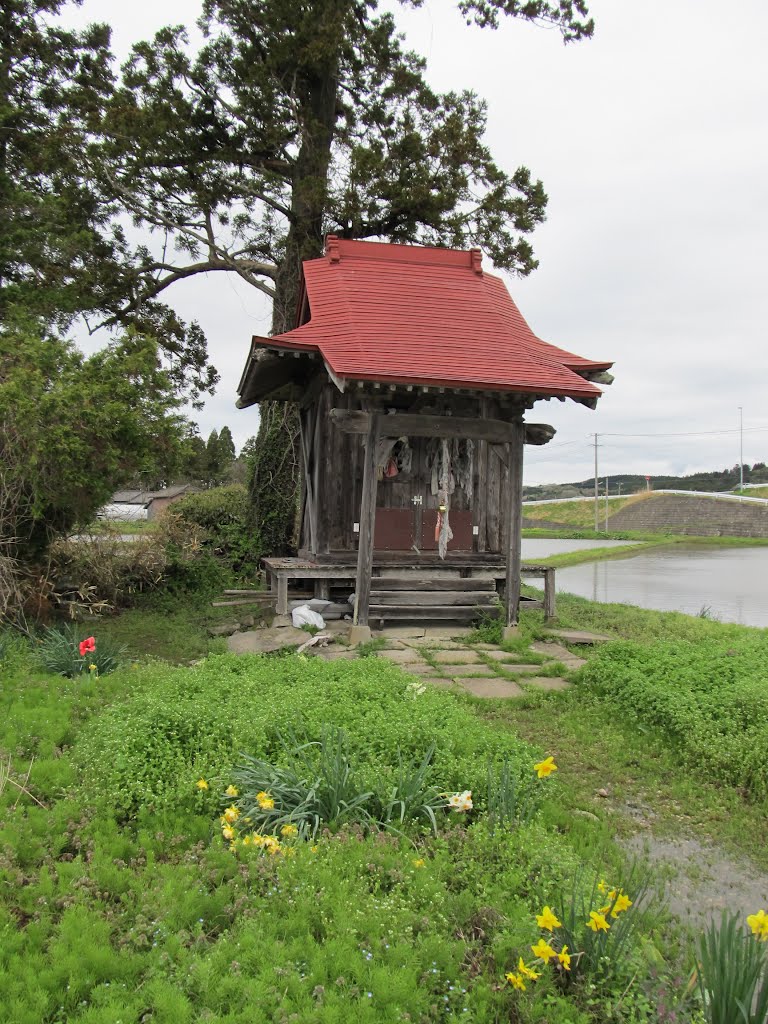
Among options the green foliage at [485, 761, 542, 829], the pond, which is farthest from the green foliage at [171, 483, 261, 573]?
the green foliage at [485, 761, 542, 829]

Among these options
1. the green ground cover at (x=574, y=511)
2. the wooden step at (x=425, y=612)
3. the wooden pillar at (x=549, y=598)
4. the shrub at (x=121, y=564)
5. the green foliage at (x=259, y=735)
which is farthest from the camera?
the green ground cover at (x=574, y=511)

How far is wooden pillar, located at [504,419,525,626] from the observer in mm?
9836

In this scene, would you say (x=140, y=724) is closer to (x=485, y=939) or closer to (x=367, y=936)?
(x=367, y=936)

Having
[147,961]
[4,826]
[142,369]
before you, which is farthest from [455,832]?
[142,369]

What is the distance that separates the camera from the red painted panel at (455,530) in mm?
11508

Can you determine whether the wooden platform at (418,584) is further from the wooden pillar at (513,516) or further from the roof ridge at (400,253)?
the roof ridge at (400,253)

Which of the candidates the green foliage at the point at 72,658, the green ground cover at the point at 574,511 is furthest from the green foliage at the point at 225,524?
the green ground cover at the point at 574,511

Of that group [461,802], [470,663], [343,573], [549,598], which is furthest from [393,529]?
[461,802]

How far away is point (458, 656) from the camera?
8.66 m

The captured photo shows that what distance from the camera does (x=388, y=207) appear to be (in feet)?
51.5

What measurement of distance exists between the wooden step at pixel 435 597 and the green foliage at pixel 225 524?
5.43 meters

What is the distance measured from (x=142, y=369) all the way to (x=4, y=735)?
15.5ft

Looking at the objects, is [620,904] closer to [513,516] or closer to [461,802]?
[461,802]

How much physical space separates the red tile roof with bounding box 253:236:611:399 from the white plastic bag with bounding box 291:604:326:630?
3289 mm
